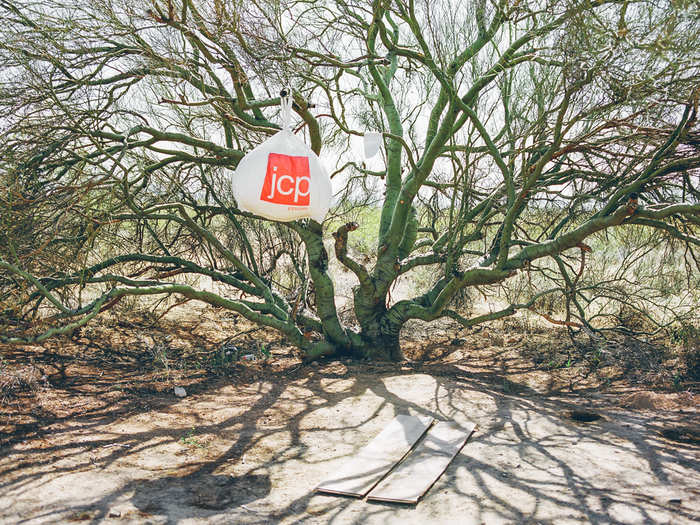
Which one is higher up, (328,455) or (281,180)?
(281,180)

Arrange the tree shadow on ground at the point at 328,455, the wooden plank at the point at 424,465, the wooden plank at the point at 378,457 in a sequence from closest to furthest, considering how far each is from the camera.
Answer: the tree shadow on ground at the point at 328,455 < the wooden plank at the point at 424,465 < the wooden plank at the point at 378,457

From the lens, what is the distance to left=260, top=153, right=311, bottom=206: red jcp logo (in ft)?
12.8

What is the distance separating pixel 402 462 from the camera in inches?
173

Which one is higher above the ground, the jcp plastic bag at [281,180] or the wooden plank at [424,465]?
the jcp plastic bag at [281,180]

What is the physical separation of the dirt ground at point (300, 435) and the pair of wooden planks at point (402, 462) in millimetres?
88

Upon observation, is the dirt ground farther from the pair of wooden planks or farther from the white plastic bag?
the white plastic bag

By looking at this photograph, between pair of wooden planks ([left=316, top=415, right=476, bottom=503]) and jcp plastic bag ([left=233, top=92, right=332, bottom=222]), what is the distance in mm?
1823

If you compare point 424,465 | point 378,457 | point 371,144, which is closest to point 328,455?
point 378,457

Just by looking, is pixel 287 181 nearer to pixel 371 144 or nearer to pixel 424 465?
pixel 371 144

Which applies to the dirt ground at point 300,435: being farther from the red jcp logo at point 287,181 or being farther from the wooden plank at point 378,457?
the red jcp logo at point 287,181

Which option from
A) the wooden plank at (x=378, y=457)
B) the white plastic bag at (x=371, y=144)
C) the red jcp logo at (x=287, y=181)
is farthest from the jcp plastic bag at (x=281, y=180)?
the wooden plank at (x=378, y=457)

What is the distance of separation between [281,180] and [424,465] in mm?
2238

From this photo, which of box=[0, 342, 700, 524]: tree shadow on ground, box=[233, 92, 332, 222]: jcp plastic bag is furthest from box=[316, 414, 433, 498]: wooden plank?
box=[233, 92, 332, 222]: jcp plastic bag

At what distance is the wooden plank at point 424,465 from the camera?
151 inches
